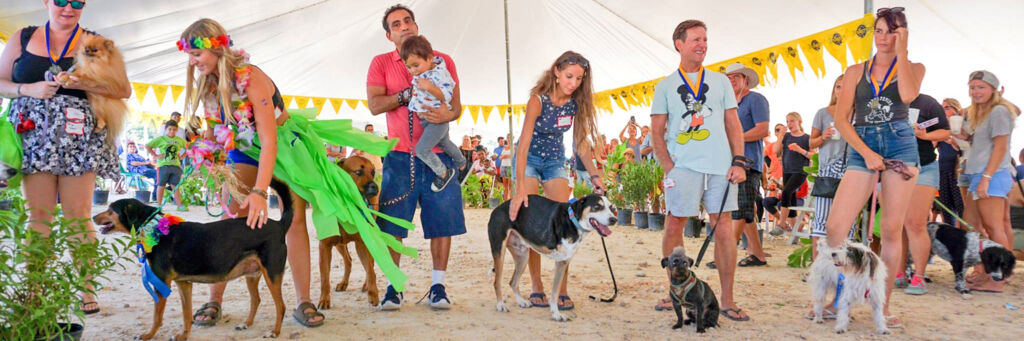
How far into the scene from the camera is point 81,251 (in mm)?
2418

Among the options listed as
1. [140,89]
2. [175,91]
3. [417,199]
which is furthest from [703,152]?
[175,91]

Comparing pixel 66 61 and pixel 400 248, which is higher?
pixel 66 61

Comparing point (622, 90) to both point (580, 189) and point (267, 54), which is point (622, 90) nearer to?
point (580, 189)

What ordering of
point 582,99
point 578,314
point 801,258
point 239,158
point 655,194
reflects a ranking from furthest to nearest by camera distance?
1. point 655,194
2. point 801,258
3. point 582,99
4. point 578,314
5. point 239,158

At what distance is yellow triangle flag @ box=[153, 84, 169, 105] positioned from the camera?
15766 mm

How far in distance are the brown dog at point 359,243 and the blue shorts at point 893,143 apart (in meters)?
2.97

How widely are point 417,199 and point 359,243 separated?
1.77 ft

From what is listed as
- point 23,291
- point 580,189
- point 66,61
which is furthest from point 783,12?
point 23,291

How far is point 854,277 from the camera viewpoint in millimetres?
3240

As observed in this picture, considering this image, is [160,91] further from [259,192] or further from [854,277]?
[854,277]

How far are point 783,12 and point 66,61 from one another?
29.4ft

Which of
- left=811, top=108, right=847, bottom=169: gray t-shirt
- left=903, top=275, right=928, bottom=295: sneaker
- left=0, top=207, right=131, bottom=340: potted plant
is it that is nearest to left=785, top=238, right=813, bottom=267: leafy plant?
left=811, top=108, right=847, bottom=169: gray t-shirt

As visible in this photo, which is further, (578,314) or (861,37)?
(861,37)

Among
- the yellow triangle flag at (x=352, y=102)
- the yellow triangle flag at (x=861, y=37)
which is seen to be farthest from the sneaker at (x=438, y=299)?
the yellow triangle flag at (x=352, y=102)
